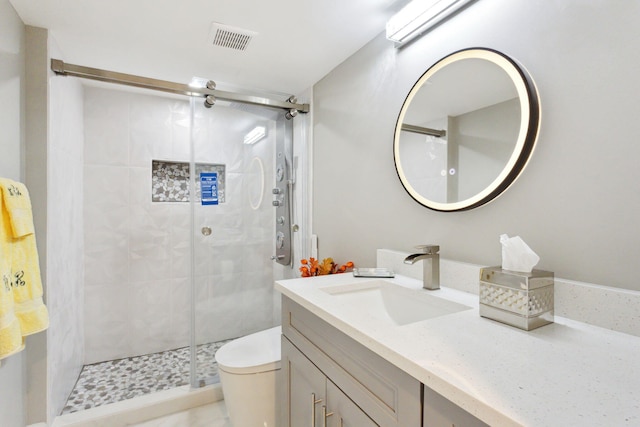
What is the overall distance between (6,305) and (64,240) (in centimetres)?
95

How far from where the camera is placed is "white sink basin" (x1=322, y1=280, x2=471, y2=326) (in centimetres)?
113

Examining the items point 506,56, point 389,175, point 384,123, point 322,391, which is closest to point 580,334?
point 322,391

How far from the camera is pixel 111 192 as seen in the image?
2.58 meters

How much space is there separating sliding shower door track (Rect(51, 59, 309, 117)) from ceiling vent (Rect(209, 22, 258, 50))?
341mm

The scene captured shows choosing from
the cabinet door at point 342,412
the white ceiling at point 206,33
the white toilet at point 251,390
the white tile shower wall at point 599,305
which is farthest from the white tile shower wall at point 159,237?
the white tile shower wall at point 599,305

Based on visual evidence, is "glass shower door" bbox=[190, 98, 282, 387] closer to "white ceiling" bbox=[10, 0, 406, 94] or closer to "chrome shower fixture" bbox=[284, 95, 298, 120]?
"chrome shower fixture" bbox=[284, 95, 298, 120]

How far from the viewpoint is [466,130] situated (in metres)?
1.20

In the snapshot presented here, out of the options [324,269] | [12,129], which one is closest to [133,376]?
[324,269]

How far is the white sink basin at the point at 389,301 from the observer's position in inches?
44.4

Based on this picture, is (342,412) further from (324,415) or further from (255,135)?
(255,135)

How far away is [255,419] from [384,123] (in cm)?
164

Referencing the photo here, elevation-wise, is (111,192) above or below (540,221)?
above

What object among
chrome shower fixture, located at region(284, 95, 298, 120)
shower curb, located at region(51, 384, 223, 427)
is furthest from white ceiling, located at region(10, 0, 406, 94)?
shower curb, located at region(51, 384, 223, 427)

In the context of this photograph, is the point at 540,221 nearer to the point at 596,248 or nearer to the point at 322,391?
the point at 596,248
